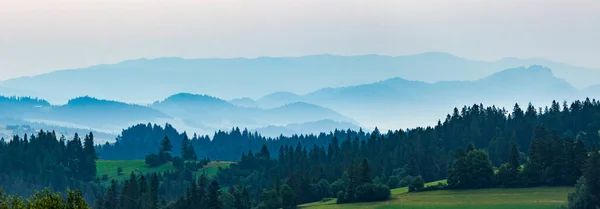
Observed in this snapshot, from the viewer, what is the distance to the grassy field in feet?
448

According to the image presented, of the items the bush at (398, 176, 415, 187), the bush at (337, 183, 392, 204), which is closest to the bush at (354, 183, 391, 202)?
the bush at (337, 183, 392, 204)

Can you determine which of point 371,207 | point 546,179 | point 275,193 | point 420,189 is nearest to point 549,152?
point 546,179

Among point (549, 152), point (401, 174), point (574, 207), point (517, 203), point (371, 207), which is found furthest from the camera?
point (401, 174)

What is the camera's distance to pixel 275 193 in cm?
17362

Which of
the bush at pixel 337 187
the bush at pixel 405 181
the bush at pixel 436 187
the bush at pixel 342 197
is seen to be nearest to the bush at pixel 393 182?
the bush at pixel 405 181

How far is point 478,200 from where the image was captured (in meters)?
145

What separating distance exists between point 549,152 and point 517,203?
88.7 feet

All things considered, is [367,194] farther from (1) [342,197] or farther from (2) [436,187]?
(2) [436,187]

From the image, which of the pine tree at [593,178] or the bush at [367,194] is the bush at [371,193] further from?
the pine tree at [593,178]

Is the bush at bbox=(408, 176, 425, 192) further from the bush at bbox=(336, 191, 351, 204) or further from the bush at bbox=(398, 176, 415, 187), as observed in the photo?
the bush at bbox=(398, 176, 415, 187)

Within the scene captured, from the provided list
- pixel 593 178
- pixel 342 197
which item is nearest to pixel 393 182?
pixel 342 197

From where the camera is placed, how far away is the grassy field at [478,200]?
137 meters

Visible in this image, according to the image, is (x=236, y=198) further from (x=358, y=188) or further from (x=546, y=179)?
(x=546, y=179)

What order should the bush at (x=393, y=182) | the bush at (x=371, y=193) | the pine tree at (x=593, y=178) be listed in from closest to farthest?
the pine tree at (x=593, y=178) → the bush at (x=371, y=193) → the bush at (x=393, y=182)
